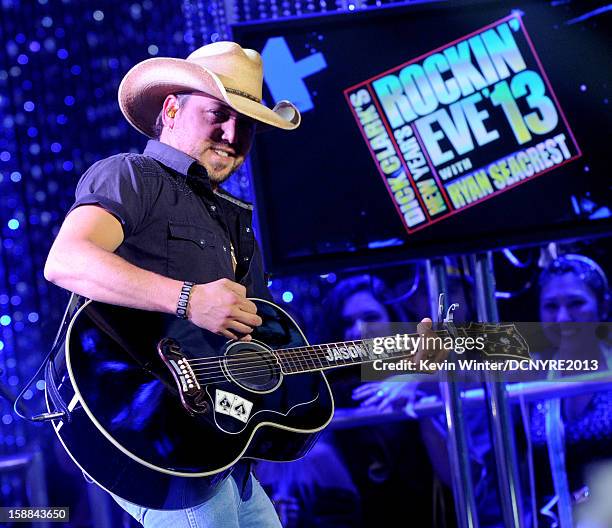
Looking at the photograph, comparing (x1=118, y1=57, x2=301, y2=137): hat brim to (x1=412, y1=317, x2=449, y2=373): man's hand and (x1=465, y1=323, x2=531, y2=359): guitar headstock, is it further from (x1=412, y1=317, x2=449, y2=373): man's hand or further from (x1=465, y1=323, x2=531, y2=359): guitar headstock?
(x1=465, y1=323, x2=531, y2=359): guitar headstock

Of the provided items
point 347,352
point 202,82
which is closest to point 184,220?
point 202,82

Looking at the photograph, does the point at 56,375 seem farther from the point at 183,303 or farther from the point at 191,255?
the point at 191,255

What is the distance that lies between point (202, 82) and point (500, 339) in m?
1.25

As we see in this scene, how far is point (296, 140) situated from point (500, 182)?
0.88 metres

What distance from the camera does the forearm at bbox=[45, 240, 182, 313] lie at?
71.8 inches

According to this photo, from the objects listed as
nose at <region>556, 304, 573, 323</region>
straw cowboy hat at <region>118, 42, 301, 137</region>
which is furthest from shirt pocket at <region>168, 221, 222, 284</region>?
nose at <region>556, 304, 573, 323</region>

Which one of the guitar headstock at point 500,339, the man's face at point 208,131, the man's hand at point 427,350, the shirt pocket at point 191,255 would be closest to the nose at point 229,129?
the man's face at point 208,131

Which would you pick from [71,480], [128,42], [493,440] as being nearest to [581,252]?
[493,440]

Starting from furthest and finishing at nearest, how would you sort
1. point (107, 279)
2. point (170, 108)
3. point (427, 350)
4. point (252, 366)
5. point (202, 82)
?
1. point (427, 350)
2. point (170, 108)
3. point (202, 82)
4. point (252, 366)
5. point (107, 279)

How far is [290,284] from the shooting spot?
396 centimetres

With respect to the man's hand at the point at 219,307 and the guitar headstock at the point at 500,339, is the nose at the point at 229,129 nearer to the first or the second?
the man's hand at the point at 219,307

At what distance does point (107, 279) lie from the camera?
5.98 ft

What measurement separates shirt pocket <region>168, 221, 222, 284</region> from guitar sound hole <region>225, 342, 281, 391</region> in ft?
0.69

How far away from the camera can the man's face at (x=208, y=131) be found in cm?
229
